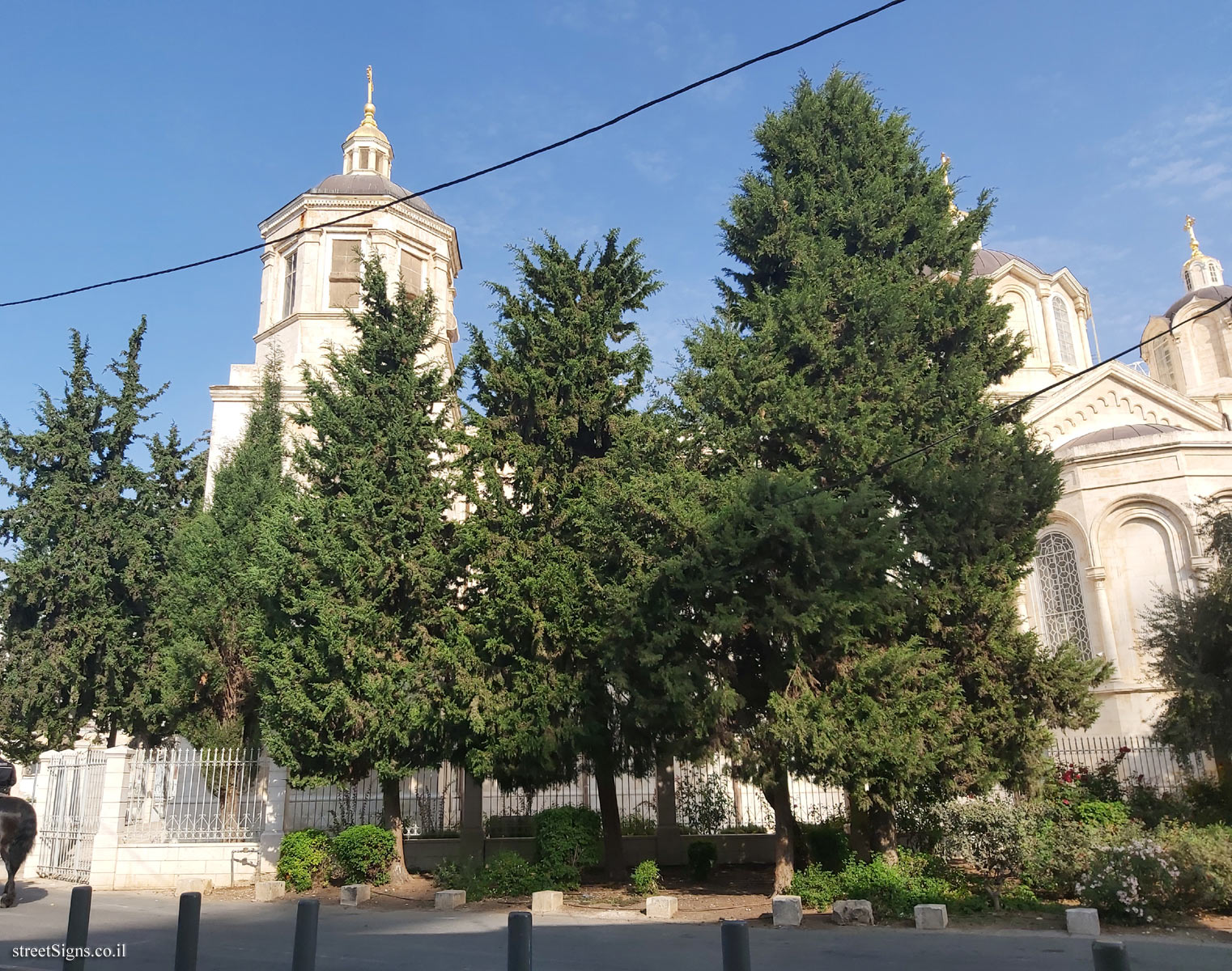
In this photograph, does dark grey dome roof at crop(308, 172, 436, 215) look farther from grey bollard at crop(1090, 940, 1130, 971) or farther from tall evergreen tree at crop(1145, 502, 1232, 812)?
grey bollard at crop(1090, 940, 1130, 971)

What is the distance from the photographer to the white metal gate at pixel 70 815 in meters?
14.9

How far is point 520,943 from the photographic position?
18.7 feet

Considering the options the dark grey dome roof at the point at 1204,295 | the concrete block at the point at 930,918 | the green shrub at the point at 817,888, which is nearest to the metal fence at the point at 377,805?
the green shrub at the point at 817,888

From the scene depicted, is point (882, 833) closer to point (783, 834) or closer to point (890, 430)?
point (783, 834)

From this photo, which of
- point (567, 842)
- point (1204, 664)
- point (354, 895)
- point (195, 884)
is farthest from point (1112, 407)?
point (195, 884)

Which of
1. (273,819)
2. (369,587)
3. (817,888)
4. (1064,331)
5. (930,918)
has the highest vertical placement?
(1064,331)

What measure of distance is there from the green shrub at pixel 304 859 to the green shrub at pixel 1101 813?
11465mm

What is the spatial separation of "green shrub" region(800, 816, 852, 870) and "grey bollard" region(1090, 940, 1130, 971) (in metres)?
9.56

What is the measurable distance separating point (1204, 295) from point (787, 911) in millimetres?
42949

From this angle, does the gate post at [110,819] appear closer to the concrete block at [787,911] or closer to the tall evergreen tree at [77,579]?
the tall evergreen tree at [77,579]

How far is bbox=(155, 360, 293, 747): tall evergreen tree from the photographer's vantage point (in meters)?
16.5

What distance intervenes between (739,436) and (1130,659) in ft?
45.4

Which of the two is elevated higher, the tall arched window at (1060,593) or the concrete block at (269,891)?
the tall arched window at (1060,593)

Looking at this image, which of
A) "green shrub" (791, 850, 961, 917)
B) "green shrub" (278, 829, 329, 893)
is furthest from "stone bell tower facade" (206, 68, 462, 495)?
"green shrub" (791, 850, 961, 917)
